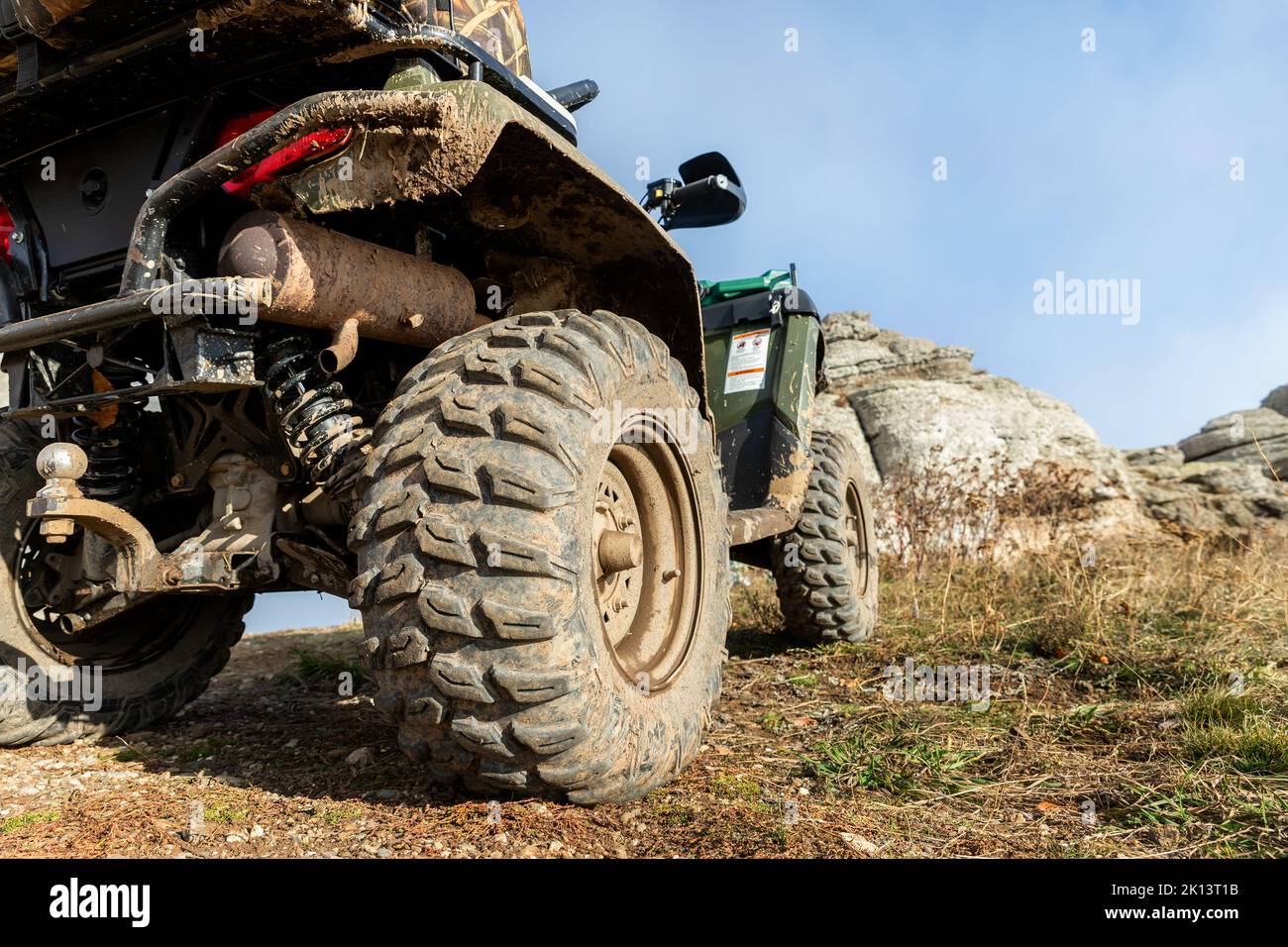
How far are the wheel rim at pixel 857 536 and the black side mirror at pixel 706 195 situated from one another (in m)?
1.73

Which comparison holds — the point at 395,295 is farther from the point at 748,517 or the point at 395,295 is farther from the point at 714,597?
the point at 748,517

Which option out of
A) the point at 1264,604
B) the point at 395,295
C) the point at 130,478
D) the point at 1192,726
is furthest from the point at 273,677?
the point at 1264,604

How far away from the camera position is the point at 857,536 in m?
5.54

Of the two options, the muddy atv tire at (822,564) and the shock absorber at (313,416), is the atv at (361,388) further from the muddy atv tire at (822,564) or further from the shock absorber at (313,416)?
the muddy atv tire at (822,564)

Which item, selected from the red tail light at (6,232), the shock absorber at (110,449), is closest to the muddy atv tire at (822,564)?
the shock absorber at (110,449)

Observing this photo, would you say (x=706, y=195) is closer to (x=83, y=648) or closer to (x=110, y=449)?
(x=110, y=449)

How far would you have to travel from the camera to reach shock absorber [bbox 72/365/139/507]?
2959 millimetres

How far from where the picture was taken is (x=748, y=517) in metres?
3.78

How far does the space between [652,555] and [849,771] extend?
34.8 inches

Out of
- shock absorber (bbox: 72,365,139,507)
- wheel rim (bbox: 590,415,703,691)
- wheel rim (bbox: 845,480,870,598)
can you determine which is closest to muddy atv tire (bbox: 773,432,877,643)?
wheel rim (bbox: 845,480,870,598)

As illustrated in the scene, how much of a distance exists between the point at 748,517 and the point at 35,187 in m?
2.72

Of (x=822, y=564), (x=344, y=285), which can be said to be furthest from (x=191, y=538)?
(x=822, y=564)

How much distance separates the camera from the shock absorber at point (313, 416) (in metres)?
2.46

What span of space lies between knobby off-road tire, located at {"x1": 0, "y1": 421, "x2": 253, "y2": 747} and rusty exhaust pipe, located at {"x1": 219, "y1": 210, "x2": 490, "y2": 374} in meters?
1.46
